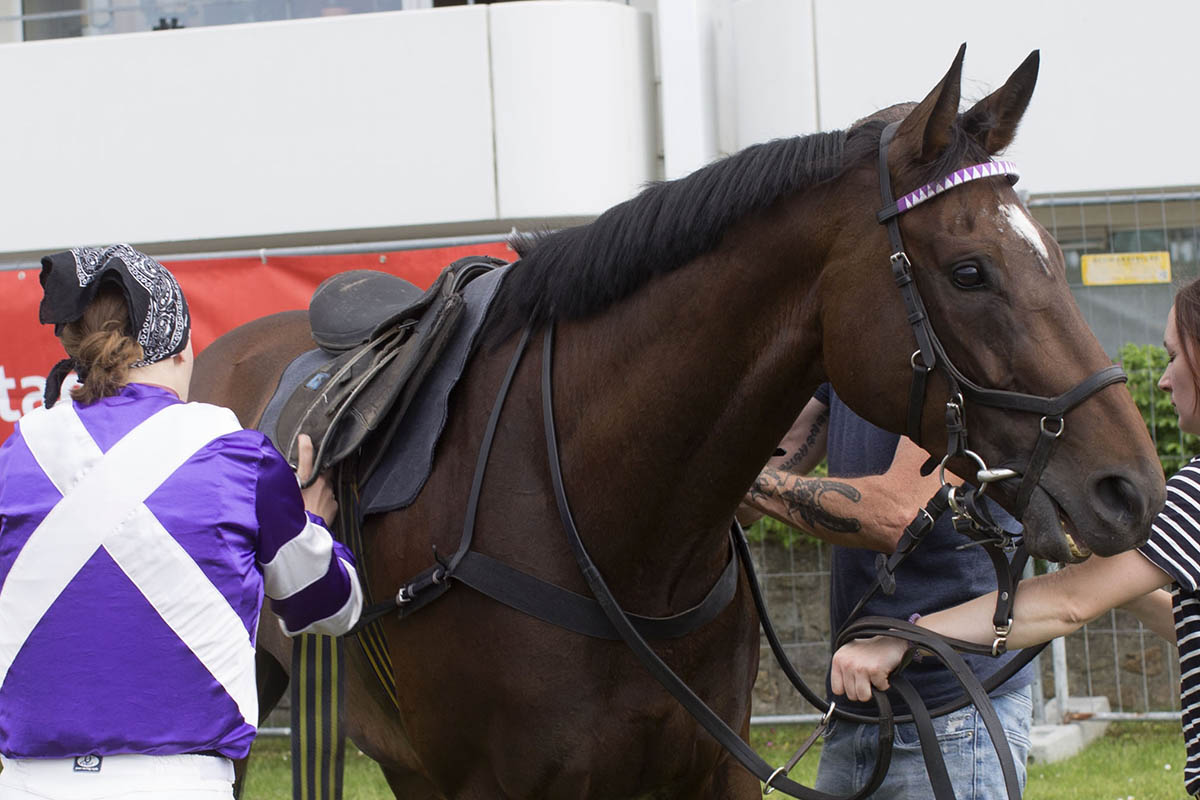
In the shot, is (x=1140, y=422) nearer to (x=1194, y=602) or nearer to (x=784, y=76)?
(x=1194, y=602)

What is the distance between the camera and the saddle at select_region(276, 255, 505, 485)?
281 centimetres

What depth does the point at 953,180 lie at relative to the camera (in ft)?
6.86

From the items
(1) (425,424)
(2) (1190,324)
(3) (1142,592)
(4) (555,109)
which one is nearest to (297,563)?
(1) (425,424)

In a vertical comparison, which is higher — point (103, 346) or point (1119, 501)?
point (103, 346)

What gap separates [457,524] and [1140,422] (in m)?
1.35

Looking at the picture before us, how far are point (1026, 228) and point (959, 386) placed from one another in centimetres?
28

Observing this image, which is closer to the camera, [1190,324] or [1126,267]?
[1190,324]

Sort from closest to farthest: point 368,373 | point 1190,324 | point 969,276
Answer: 1. point 969,276
2. point 1190,324
3. point 368,373

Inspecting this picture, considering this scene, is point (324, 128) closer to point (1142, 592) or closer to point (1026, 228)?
point (1026, 228)

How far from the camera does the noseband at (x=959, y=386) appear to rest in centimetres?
194

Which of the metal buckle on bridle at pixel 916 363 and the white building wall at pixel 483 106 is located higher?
the white building wall at pixel 483 106

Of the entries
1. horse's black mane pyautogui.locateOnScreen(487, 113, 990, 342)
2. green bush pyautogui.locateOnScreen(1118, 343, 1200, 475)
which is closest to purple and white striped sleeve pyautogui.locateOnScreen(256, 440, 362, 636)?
horse's black mane pyautogui.locateOnScreen(487, 113, 990, 342)

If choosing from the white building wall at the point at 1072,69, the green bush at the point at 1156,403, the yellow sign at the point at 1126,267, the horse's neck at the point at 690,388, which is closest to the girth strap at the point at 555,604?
the horse's neck at the point at 690,388

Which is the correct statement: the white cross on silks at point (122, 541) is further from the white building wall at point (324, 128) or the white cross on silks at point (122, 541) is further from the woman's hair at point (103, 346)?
the white building wall at point (324, 128)
